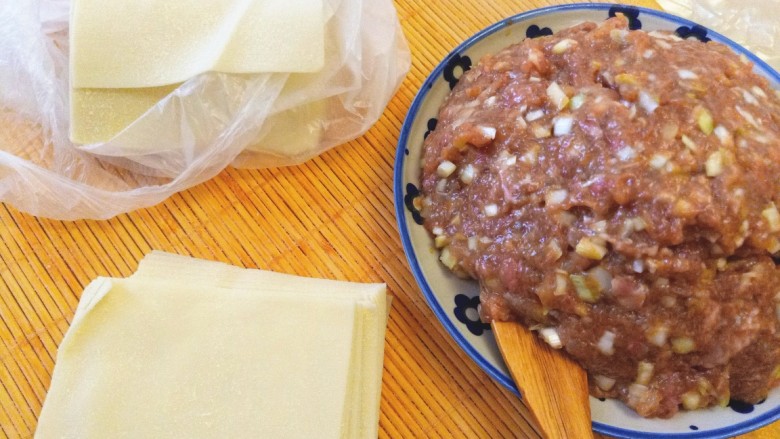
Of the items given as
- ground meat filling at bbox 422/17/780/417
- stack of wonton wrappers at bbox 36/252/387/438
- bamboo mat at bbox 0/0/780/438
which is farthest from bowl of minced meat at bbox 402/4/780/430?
stack of wonton wrappers at bbox 36/252/387/438

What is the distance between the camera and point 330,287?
1894 millimetres

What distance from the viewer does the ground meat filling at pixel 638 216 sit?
1512mm

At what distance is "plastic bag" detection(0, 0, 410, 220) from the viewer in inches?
75.1

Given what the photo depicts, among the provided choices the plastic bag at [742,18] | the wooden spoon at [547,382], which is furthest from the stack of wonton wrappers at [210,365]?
the plastic bag at [742,18]

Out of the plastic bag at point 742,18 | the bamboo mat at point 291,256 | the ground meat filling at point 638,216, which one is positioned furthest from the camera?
the plastic bag at point 742,18

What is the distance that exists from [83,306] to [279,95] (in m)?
0.90

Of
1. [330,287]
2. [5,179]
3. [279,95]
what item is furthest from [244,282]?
[5,179]

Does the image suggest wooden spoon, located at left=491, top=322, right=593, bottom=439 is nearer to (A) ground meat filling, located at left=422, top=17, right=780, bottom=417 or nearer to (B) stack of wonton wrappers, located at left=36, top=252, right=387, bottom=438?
(A) ground meat filling, located at left=422, top=17, right=780, bottom=417

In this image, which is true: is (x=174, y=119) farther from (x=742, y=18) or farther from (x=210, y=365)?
(x=742, y=18)

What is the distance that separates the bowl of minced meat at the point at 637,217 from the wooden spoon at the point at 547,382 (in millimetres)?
43

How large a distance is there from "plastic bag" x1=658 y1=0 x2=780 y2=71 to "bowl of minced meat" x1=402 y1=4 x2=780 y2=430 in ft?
2.90

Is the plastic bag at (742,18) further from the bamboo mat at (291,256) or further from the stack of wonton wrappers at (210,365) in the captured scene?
the stack of wonton wrappers at (210,365)

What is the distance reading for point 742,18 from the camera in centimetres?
255

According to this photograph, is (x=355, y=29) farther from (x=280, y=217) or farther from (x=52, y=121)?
(x=52, y=121)
